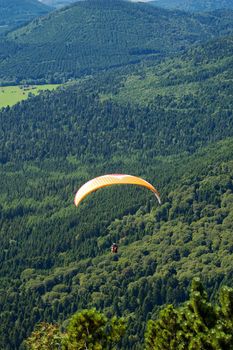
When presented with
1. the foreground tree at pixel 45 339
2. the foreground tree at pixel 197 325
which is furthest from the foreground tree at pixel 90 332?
the foreground tree at pixel 197 325

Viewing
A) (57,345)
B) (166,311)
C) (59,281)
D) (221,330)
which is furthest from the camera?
(59,281)

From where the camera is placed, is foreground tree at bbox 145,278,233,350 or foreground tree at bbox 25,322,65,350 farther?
foreground tree at bbox 25,322,65,350

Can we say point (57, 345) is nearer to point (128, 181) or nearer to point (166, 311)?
point (166, 311)

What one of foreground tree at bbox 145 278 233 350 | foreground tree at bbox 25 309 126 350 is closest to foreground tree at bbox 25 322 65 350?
foreground tree at bbox 25 309 126 350

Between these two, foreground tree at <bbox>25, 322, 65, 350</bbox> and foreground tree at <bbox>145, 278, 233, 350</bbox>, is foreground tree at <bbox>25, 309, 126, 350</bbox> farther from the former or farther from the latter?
foreground tree at <bbox>145, 278, 233, 350</bbox>

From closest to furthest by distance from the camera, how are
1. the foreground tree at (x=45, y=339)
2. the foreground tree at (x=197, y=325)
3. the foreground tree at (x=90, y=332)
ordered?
1. the foreground tree at (x=197, y=325)
2. the foreground tree at (x=90, y=332)
3. the foreground tree at (x=45, y=339)

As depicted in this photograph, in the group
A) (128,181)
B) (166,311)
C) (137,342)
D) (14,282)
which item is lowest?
(14,282)

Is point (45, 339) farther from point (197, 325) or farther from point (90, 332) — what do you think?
point (197, 325)

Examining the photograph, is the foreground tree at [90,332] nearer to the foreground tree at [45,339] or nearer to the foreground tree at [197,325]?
the foreground tree at [45,339]

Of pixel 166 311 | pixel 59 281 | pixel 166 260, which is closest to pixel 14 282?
pixel 59 281
